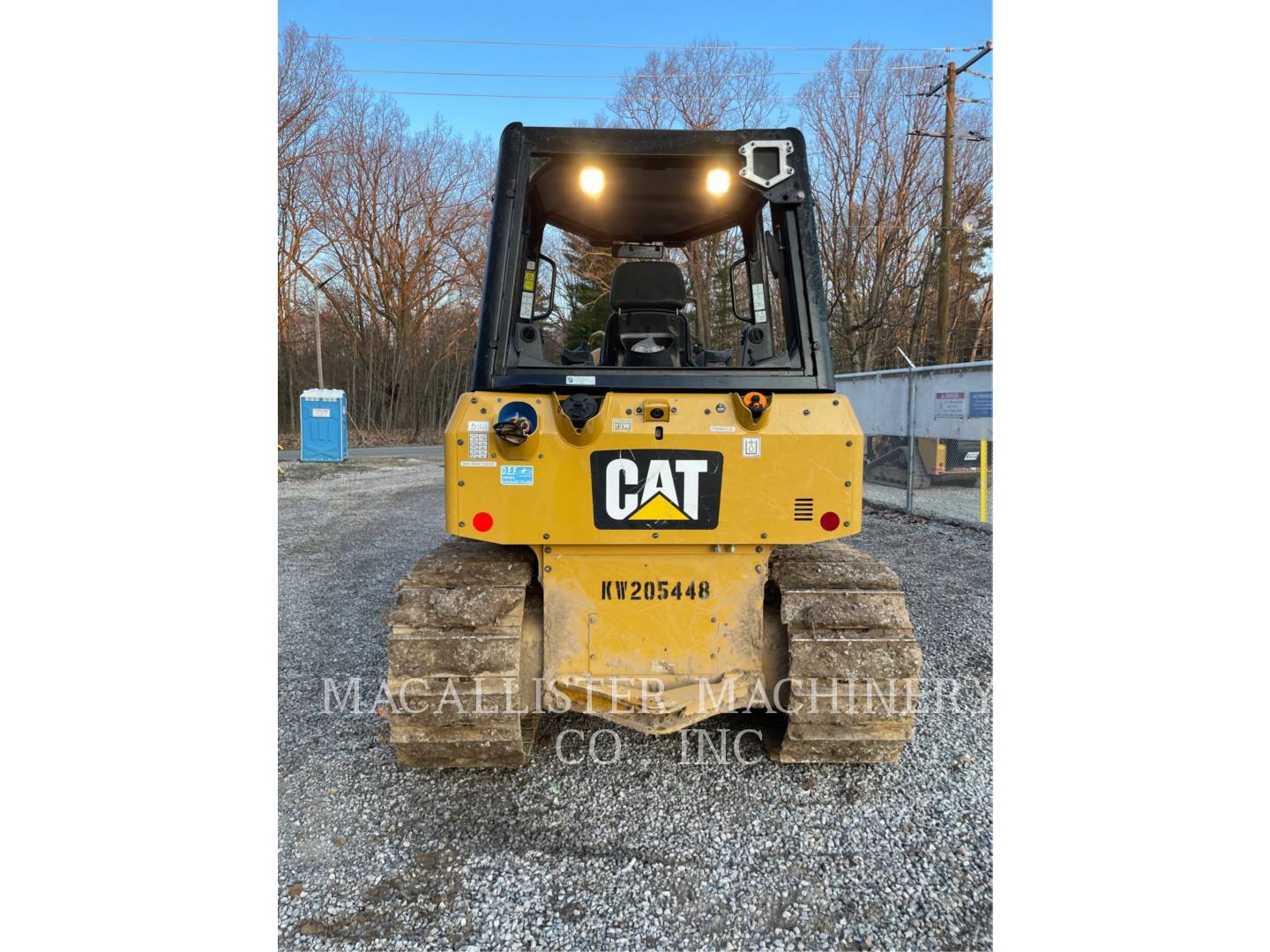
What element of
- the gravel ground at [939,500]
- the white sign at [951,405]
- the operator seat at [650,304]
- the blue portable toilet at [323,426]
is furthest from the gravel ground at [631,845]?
the blue portable toilet at [323,426]

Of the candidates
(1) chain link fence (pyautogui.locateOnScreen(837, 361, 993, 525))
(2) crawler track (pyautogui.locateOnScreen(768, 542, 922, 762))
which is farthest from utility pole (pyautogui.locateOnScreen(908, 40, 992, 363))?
(2) crawler track (pyautogui.locateOnScreen(768, 542, 922, 762))

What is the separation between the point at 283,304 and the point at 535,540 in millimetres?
21453

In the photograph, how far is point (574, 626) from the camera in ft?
9.22

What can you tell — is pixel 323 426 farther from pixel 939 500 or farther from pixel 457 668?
pixel 457 668

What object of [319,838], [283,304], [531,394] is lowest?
[319,838]

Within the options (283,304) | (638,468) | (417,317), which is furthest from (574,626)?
(417,317)

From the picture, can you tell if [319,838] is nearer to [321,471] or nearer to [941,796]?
[941,796]

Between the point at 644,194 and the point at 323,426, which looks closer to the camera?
the point at 644,194

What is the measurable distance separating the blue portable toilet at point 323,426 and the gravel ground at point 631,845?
46.0 ft

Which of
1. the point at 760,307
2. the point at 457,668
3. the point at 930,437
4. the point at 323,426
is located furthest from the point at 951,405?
the point at 323,426

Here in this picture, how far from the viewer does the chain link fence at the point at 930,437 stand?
27.0ft

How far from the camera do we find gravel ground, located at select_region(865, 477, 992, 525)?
8.86 m

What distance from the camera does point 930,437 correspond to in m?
9.05

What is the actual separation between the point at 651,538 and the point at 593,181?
63.4 inches
